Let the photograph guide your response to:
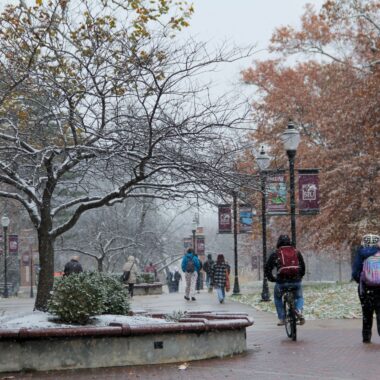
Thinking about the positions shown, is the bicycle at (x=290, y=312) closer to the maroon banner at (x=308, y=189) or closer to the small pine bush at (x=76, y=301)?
the small pine bush at (x=76, y=301)

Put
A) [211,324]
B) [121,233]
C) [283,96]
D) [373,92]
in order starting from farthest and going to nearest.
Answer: [121,233] < [283,96] < [373,92] < [211,324]

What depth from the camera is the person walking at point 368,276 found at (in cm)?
1225

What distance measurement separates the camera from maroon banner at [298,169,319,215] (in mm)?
20344

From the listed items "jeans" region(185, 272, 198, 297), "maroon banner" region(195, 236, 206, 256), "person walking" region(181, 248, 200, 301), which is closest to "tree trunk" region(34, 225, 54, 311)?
"person walking" region(181, 248, 200, 301)

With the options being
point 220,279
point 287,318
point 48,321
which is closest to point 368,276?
point 287,318

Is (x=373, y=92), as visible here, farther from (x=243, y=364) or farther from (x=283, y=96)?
(x=243, y=364)

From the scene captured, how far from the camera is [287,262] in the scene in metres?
13.3

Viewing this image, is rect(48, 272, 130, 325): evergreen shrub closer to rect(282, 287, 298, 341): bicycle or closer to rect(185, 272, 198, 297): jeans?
rect(282, 287, 298, 341): bicycle

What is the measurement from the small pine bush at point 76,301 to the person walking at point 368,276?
416 cm

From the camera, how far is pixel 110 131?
1205 cm

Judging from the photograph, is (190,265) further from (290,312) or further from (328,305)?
(290,312)

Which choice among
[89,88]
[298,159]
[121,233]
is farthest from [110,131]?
[121,233]

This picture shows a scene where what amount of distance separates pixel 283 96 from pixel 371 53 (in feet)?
25.6

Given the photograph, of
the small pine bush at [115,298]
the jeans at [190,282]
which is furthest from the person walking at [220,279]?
the small pine bush at [115,298]
